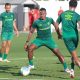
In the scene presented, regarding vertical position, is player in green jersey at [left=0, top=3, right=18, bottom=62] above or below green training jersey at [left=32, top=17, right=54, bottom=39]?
below

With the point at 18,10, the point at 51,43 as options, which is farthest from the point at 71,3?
the point at 18,10

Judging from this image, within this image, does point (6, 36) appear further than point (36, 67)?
Yes

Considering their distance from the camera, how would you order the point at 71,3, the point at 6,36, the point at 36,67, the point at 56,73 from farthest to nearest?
1. the point at 6,36
2. the point at 36,67
3. the point at 56,73
4. the point at 71,3

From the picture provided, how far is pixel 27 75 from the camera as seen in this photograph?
14.6 meters

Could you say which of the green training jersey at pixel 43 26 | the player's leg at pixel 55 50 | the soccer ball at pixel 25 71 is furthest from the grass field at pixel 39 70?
the green training jersey at pixel 43 26

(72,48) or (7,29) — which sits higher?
(72,48)

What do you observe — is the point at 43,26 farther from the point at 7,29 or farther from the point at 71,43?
the point at 7,29

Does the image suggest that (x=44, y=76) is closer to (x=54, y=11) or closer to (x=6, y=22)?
(x=6, y=22)

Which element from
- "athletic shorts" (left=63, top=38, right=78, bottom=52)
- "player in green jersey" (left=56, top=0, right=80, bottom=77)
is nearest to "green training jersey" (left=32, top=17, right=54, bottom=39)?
"player in green jersey" (left=56, top=0, right=80, bottom=77)

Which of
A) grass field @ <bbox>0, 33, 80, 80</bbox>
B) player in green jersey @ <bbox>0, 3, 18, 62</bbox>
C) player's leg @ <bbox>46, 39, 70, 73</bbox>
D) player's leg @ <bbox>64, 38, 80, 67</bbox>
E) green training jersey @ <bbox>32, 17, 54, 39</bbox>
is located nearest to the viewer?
player's leg @ <bbox>64, 38, 80, 67</bbox>

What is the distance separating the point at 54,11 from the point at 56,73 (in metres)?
33.2

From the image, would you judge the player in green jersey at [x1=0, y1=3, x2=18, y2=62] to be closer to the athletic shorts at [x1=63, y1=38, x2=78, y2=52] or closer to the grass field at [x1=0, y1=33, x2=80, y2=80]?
the grass field at [x1=0, y1=33, x2=80, y2=80]

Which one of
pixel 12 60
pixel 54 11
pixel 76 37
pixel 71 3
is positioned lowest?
pixel 54 11

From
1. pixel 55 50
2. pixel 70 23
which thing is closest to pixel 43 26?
pixel 55 50
